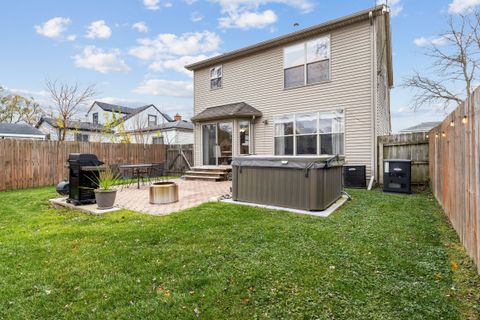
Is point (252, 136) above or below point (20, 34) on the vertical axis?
below

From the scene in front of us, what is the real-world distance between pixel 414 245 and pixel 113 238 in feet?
13.8

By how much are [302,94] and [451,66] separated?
13025mm

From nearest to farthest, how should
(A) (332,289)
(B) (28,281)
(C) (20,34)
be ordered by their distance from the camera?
(A) (332,289) → (B) (28,281) → (C) (20,34)

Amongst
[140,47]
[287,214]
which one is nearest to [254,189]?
[287,214]

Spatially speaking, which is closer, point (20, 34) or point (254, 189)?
point (254, 189)

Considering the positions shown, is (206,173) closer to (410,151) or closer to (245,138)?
(245,138)

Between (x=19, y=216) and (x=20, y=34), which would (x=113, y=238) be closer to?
(x=19, y=216)

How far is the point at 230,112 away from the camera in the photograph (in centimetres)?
1067

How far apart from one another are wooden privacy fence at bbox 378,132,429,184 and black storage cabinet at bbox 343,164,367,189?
2.06 feet

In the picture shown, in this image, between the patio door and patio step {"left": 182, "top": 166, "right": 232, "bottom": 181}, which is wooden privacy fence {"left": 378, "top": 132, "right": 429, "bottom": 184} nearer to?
patio step {"left": 182, "top": 166, "right": 232, "bottom": 181}

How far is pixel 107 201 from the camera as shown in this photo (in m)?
5.53

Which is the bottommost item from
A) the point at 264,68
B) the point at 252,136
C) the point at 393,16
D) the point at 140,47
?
the point at 252,136

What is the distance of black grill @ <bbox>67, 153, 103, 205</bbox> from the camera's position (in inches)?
233

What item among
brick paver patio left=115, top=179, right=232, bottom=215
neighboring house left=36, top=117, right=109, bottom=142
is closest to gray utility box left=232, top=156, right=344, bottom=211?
brick paver patio left=115, top=179, right=232, bottom=215
